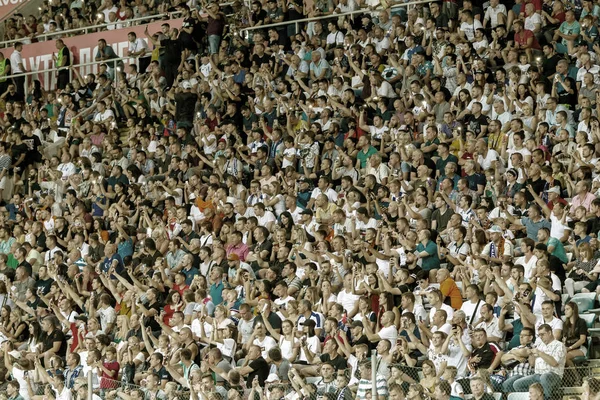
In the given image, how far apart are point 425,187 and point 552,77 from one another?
2.76m

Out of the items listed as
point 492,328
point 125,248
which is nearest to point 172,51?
point 125,248

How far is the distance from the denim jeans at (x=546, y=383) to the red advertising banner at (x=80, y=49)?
522 inches

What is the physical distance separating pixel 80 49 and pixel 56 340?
30.7 ft

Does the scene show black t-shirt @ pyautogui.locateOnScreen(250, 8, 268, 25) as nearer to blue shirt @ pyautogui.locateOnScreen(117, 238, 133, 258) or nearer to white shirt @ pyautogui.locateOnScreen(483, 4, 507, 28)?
white shirt @ pyautogui.locateOnScreen(483, 4, 507, 28)

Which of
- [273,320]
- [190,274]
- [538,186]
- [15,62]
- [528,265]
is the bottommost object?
[190,274]

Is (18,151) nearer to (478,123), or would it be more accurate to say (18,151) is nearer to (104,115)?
(104,115)

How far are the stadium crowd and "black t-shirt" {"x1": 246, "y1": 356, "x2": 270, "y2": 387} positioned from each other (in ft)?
0.25

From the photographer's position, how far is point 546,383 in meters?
11.4

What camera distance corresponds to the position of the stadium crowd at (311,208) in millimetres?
13008

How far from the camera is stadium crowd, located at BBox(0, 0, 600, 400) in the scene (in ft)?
42.7

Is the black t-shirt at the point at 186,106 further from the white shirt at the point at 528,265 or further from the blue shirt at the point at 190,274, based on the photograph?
the white shirt at the point at 528,265

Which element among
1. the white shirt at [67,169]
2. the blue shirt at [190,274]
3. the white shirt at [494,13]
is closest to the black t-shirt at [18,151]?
the white shirt at [67,169]

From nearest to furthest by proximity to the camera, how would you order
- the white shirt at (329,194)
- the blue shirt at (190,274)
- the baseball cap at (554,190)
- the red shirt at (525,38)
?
the baseball cap at (554,190)
the blue shirt at (190,274)
the white shirt at (329,194)
the red shirt at (525,38)

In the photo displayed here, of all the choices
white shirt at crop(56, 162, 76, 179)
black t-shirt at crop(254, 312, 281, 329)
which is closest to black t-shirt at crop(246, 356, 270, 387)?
black t-shirt at crop(254, 312, 281, 329)
